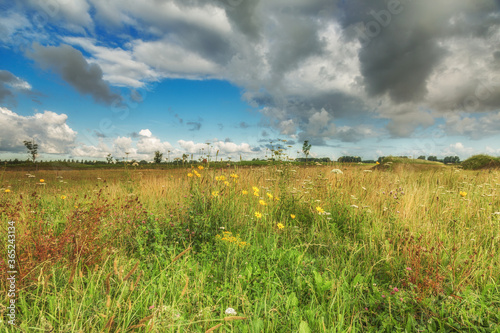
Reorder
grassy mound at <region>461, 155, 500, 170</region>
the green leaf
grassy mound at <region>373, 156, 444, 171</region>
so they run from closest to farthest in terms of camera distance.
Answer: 1. the green leaf
2. grassy mound at <region>373, 156, 444, 171</region>
3. grassy mound at <region>461, 155, 500, 170</region>

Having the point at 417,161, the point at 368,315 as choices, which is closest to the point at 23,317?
the point at 368,315

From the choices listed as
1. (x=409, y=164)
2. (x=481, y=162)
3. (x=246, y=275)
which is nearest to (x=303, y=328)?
(x=246, y=275)

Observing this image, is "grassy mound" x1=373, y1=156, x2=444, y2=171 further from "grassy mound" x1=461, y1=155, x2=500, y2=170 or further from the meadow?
the meadow

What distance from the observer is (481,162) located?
1358 cm

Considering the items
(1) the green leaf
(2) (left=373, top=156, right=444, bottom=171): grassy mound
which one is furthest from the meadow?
(2) (left=373, top=156, right=444, bottom=171): grassy mound

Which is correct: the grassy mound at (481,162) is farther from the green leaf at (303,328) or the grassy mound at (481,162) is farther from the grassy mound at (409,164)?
the green leaf at (303,328)

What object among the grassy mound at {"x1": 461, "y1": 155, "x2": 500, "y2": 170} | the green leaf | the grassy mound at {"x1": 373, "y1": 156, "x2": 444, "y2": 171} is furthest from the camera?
the grassy mound at {"x1": 461, "y1": 155, "x2": 500, "y2": 170}

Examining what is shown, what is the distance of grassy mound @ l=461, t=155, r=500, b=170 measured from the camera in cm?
1288

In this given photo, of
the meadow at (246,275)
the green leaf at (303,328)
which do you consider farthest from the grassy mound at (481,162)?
the green leaf at (303,328)

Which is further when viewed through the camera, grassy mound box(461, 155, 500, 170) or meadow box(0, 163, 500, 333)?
grassy mound box(461, 155, 500, 170)

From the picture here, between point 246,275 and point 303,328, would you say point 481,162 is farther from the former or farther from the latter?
point 303,328

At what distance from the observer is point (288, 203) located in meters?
4.71

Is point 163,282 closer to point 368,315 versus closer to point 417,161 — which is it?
point 368,315

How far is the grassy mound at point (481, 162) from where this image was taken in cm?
1288
